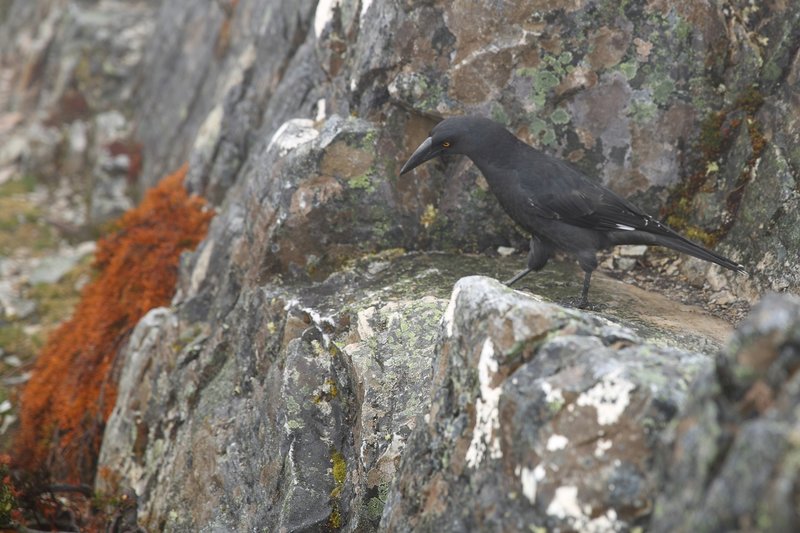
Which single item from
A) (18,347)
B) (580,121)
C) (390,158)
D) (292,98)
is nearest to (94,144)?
(18,347)

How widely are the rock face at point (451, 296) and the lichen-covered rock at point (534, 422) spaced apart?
0.04ft

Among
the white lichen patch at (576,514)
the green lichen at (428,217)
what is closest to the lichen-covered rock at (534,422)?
the white lichen patch at (576,514)

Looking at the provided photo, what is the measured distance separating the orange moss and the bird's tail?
631cm

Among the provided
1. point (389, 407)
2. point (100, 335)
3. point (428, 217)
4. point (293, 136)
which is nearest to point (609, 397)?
point (389, 407)

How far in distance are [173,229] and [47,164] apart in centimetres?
835

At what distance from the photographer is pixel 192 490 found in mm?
6039

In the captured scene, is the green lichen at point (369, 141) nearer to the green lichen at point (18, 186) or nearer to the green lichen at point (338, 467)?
the green lichen at point (338, 467)

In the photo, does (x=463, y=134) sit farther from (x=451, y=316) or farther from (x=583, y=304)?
(x=451, y=316)

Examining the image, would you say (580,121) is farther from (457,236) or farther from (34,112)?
(34,112)

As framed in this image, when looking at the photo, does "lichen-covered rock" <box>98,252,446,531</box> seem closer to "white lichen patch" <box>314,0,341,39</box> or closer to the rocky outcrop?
the rocky outcrop

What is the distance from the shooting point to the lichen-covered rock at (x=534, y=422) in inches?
122

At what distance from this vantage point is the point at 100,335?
31.2ft

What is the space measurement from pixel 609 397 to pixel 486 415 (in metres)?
0.69

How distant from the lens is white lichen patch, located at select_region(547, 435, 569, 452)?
324cm
